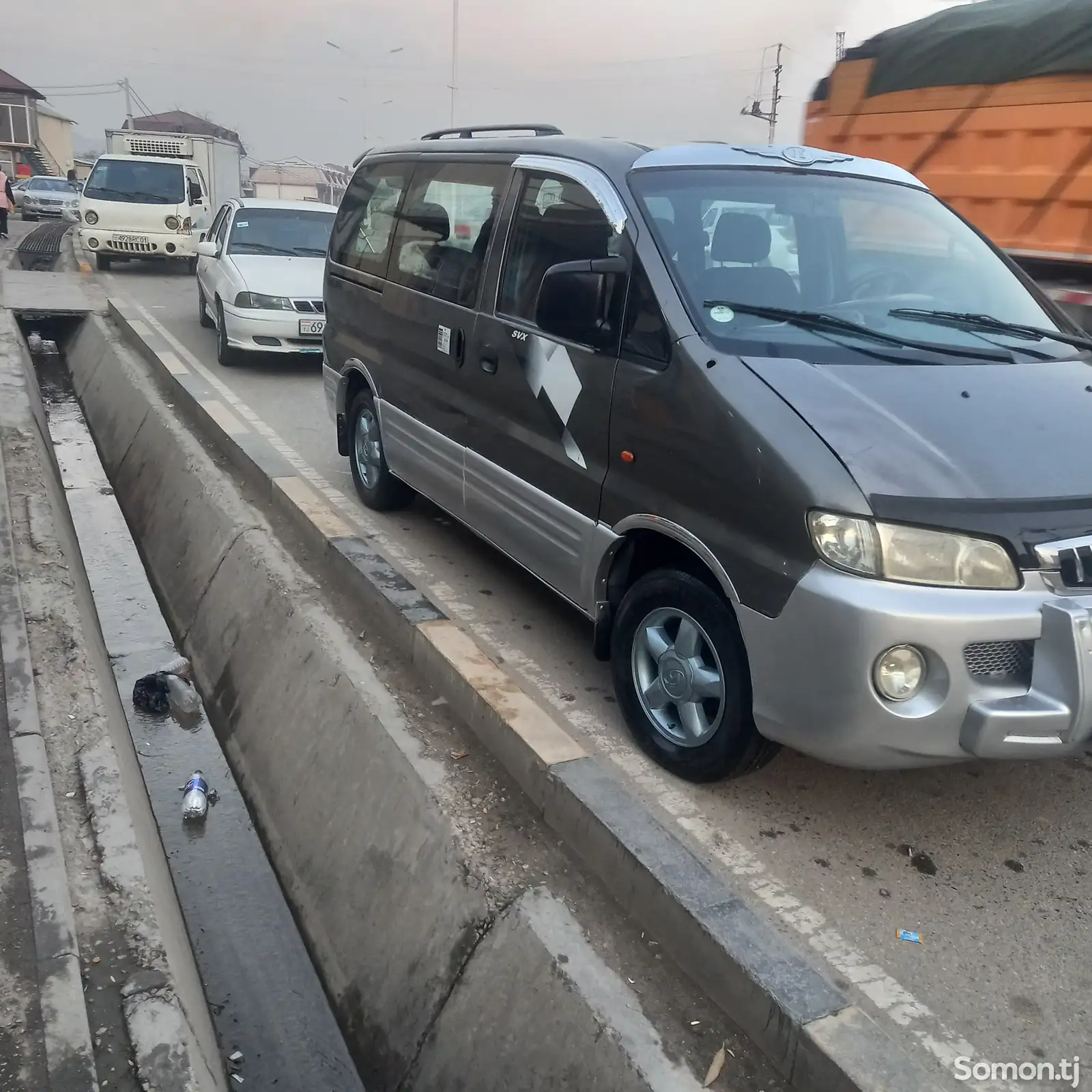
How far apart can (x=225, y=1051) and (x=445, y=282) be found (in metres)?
3.41

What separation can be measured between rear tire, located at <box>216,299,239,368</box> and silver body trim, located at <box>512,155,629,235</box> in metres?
7.34

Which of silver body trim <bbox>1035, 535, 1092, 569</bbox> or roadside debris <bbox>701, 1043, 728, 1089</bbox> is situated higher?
silver body trim <bbox>1035, 535, 1092, 569</bbox>

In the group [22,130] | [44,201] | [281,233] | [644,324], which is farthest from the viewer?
[22,130]

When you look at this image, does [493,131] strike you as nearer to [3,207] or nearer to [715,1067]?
[715,1067]

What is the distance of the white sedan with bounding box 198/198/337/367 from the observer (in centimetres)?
1091

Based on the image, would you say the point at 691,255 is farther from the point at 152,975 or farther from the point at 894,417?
the point at 152,975

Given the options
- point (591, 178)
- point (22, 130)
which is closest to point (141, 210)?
point (591, 178)

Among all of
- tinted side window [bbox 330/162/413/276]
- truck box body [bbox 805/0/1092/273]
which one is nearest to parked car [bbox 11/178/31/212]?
truck box body [bbox 805/0/1092/273]

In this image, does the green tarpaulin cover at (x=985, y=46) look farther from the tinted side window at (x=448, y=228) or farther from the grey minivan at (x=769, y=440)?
the tinted side window at (x=448, y=228)

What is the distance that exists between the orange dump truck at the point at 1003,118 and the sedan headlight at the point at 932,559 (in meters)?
6.00

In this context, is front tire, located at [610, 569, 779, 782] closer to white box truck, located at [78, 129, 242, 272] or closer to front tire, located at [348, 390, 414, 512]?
front tire, located at [348, 390, 414, 512]

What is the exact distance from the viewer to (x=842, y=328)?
356cm

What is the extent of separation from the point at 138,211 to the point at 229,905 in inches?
665

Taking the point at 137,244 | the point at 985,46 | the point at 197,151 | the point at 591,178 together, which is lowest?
the point at 137,244
